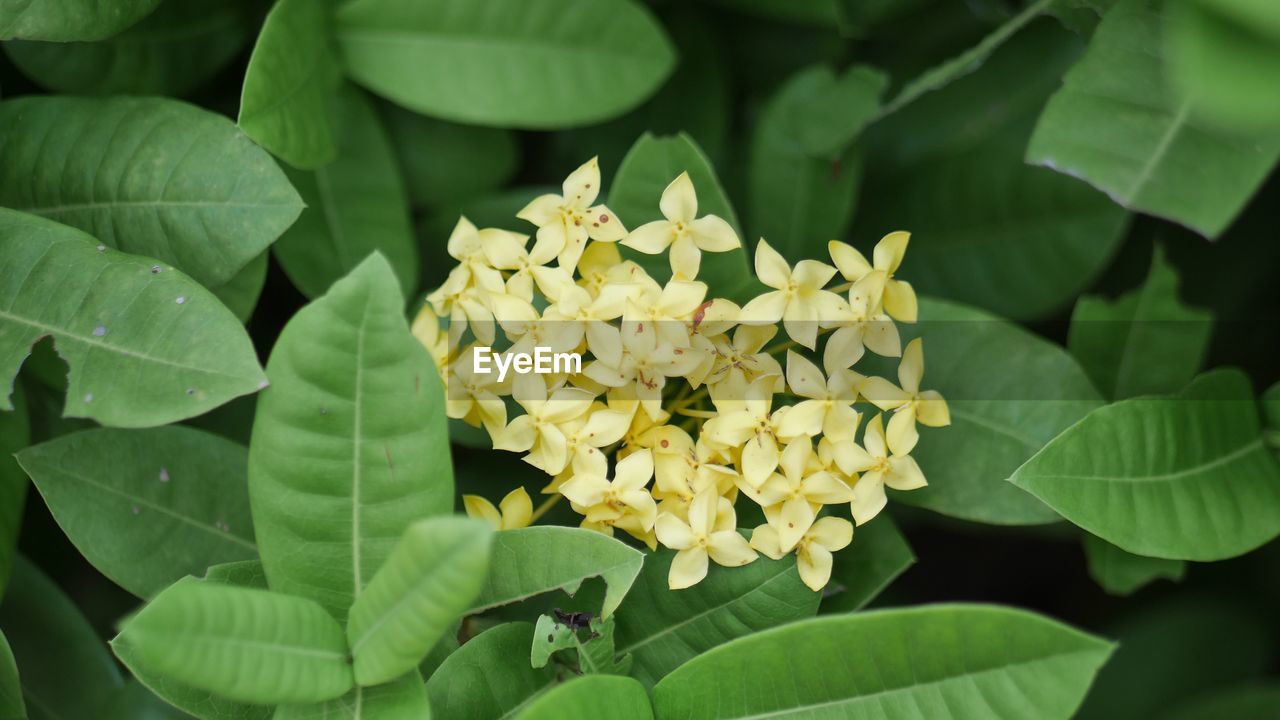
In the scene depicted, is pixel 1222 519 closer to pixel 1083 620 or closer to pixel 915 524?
pixel 915 524

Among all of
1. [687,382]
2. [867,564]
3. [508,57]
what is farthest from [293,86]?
[867,564]

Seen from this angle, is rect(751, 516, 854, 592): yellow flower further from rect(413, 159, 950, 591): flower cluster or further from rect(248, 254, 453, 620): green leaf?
rect(248, 254, 453, 620): green leaf

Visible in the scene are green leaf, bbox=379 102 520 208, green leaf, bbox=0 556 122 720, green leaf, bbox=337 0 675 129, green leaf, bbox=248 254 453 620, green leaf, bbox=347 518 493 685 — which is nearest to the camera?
green leaf, bbox=347 518 493 685

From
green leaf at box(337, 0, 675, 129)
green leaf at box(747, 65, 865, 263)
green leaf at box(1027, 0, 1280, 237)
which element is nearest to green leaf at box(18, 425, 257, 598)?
green leaf at box(337, 0, 675, 129)

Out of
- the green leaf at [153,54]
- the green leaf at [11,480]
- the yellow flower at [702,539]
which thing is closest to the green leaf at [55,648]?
the green leaf at [11,480]

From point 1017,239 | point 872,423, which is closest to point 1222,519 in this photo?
point 872,423

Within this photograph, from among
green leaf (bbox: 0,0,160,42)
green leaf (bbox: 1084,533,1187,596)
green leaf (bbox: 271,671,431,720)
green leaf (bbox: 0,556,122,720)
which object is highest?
green leaf (bbox: 0,0,160,42)

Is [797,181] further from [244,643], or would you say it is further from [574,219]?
[244,643]

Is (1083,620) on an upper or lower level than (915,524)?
lower
